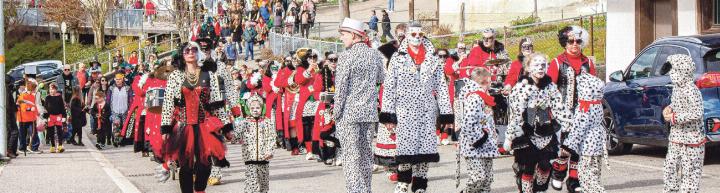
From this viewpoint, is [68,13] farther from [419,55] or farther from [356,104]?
[356,104]

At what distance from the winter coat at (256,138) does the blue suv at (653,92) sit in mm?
4363

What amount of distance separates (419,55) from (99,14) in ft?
191

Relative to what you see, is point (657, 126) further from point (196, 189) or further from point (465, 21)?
point (465, 21)

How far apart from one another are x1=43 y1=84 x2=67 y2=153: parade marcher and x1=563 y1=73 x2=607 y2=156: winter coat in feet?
46.8

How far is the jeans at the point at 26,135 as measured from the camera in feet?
79.1

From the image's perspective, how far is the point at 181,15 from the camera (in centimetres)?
5912

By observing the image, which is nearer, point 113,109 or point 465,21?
point 113,109

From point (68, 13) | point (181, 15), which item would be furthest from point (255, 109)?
point (68, 13)

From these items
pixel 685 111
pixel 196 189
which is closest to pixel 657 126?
pixel 685 111

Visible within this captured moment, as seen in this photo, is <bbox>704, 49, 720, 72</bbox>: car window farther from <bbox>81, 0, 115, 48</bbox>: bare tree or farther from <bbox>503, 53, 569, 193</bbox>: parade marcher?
<bbox>81, 0, 115, 48</bbox>: bare tree

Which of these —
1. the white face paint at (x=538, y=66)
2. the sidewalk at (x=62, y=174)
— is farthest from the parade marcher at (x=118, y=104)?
the white face paint at (x=538, y=66)

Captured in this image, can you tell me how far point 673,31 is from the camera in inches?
959

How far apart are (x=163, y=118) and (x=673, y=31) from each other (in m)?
13.9

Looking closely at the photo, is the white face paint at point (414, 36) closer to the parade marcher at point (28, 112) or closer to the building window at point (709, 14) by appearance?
the building window at point (709, 14)
